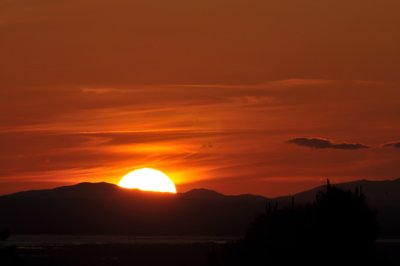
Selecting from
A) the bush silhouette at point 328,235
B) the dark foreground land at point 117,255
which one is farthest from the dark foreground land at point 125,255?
the bush silhouette at point 328,235

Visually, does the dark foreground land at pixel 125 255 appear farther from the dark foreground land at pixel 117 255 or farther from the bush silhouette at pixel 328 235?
the bush silhouette at pixel 328 235

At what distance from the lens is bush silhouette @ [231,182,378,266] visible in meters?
67.9

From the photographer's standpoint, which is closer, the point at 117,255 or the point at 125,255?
the point at 117,255

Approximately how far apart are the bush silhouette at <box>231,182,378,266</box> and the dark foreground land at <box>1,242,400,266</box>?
1763cm

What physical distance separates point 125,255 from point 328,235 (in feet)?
174

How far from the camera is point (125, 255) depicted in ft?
389

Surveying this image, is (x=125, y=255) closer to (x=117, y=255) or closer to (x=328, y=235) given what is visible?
(x=117, y=255)

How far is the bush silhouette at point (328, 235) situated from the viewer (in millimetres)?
67875

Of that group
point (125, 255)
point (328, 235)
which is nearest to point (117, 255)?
point (125, 255)

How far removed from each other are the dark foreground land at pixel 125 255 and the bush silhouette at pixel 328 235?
17.6m

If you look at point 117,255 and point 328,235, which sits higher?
point 117,255

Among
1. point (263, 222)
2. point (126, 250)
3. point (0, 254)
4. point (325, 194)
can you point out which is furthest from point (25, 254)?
point (0, 254)

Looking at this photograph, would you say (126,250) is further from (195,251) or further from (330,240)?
(330,240)

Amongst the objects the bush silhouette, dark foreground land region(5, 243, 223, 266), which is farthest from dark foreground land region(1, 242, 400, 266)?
the bush silhouette
